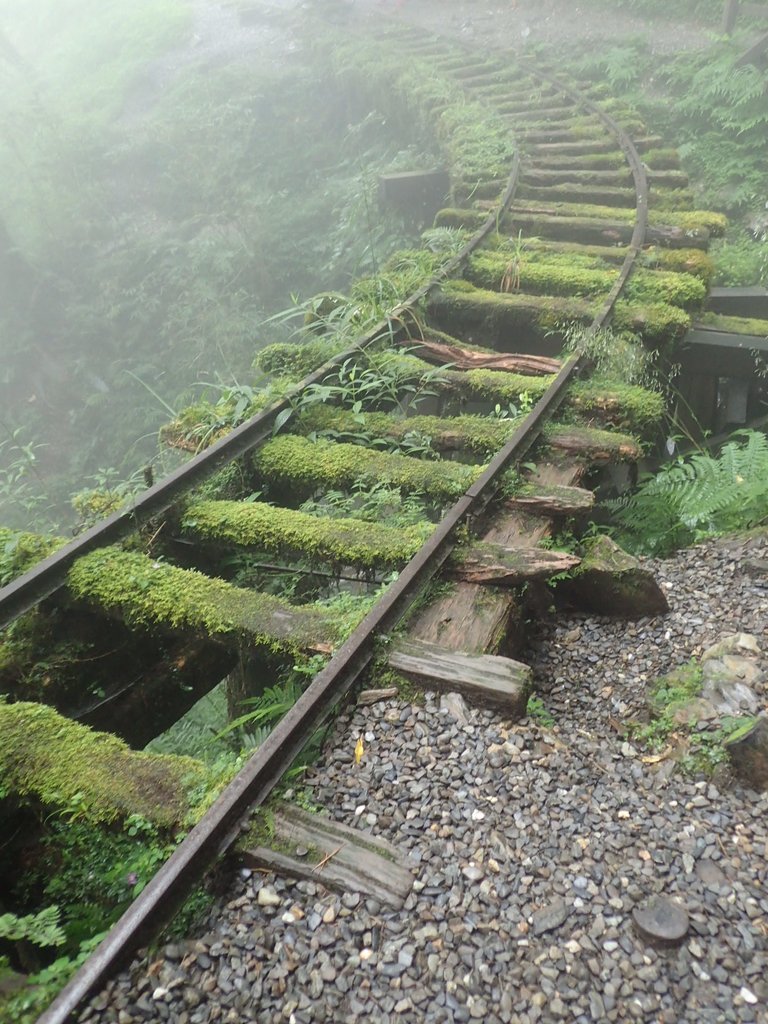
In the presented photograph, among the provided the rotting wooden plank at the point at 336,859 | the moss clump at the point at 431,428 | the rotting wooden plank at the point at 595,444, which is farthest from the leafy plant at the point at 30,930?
the rotting wooden plank at the point at 595,444

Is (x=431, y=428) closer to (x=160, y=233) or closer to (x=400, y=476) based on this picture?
(x=400, y=476)

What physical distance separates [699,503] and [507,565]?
1473 mm

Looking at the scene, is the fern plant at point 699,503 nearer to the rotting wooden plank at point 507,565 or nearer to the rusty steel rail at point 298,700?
the rusty steel rail at point 298,700

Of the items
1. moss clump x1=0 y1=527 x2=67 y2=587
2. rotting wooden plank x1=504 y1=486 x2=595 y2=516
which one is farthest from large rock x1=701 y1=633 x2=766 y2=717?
moss clump x1=0 y1=527 x2=67 y2=587

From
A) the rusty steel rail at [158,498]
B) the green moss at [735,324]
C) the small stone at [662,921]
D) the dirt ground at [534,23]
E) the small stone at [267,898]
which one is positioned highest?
the dirt ground at [534,23]

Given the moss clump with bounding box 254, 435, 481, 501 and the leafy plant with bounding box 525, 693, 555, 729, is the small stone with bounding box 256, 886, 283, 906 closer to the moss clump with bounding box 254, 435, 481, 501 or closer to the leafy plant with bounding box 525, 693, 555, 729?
the leafy plant with bounding box 525, 693, 555, 729

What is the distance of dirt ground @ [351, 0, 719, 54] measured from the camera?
1217cm

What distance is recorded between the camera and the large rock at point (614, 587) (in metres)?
3.32

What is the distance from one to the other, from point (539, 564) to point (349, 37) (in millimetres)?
13702

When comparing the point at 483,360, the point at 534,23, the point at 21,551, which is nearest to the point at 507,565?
the point at 21,551

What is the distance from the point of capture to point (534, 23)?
44.5 ft

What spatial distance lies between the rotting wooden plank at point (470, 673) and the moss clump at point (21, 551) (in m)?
1.79

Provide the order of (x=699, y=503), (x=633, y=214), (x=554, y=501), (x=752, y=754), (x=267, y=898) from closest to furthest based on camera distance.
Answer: (x=267, y=898)
(x=752, y=754)
(x=554, y=501)
(x=699, y=503)
(x=633, y=214)

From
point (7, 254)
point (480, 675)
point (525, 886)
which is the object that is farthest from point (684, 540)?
point (7, 254)
